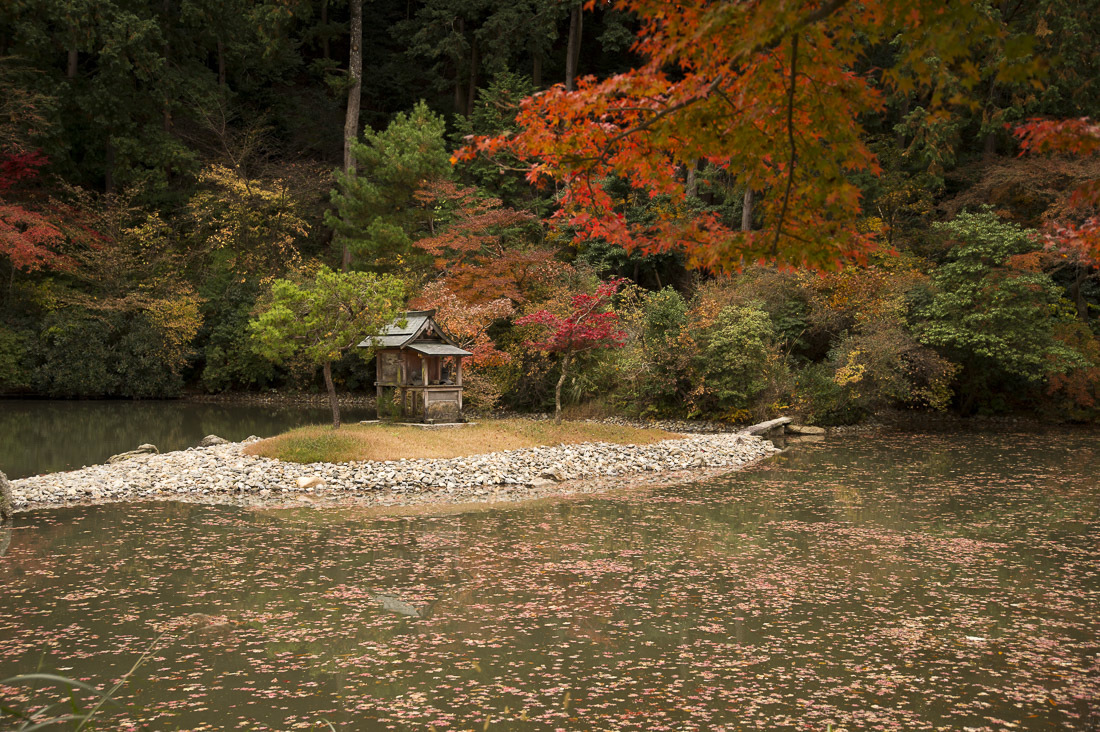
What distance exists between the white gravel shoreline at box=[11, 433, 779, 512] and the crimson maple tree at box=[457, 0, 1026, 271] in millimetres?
7843

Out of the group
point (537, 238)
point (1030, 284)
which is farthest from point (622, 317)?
point (1030, 284)

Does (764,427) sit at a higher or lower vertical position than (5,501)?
higher

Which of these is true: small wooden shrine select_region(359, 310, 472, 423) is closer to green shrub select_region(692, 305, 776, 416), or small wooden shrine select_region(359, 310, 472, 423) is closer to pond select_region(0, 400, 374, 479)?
pond select_region(0, 400, 374, 479)

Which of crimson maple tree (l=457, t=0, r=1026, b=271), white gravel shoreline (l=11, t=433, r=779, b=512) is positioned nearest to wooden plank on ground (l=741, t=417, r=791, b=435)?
white gravel shoreline (l=11, t=433, r=779, b=512)

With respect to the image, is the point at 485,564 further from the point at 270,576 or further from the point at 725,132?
the point at 725,132

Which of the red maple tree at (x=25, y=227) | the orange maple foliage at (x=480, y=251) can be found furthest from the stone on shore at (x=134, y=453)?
the red maple tree at (x=25, y=227)

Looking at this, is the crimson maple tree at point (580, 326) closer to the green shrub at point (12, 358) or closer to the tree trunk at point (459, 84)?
the tree trunk at point (459, 84)

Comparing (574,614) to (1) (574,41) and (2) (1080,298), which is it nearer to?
(2) (1080,298)

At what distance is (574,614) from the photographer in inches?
273

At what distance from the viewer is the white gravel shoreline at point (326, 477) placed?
1230cm

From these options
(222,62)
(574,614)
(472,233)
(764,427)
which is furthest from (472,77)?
(574,614)

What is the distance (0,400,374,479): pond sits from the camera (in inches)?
627

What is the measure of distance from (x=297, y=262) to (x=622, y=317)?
480 inches

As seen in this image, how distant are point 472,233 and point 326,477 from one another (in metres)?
12.7
